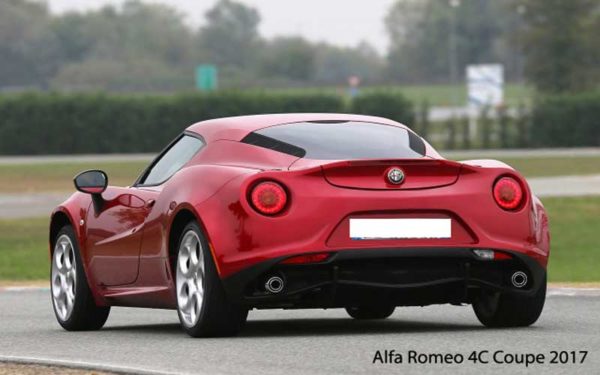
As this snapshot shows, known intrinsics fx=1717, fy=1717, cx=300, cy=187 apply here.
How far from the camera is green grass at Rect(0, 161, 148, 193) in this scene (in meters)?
43.6

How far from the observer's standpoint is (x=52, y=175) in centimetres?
4988

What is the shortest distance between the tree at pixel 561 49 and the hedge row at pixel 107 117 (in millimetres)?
25675

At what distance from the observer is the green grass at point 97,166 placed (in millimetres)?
44375

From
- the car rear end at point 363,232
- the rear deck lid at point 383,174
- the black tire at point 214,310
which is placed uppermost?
the rear deck lid at point 383,174

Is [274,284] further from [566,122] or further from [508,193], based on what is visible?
[566,122]

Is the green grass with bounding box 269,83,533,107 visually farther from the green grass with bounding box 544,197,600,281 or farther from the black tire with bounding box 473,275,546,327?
the black tire with bounding box 473,275,546,327

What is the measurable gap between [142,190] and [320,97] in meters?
58.8

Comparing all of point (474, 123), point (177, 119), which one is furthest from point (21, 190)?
point (474, 123)

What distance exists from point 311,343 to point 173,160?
1969 mm

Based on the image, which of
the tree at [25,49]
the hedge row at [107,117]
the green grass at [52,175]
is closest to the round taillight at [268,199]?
the green grass at [52,175]

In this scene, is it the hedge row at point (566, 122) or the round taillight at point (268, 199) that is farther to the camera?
the hedge row at point (566, 122)

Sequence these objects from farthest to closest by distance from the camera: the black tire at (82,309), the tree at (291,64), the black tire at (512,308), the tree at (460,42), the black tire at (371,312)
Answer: the tree at (460,42)
the tree at (291,64)
the black tire at (371,312)
the black tire at (82,309)
the black tire at (512,308)

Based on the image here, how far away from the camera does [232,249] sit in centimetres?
899

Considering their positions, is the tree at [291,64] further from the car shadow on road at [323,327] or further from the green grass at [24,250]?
the car shadow on road at [323,327]
